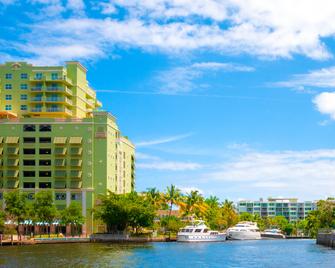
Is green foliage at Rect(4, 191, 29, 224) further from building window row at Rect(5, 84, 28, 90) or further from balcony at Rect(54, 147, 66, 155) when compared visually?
building window row at Rect(5, 84, 28, 90)

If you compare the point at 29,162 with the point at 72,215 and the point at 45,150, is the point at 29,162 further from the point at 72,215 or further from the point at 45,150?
the point at 72,215

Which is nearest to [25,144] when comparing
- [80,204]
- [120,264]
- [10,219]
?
[80,204]

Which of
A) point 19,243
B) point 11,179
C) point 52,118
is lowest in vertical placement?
point 19,243

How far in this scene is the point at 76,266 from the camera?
8788 centimetres

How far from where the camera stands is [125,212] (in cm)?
17388

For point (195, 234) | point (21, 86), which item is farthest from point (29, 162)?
point (195, 234)

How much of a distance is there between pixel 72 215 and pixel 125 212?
45.3 ft

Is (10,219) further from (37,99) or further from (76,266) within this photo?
(76,266)

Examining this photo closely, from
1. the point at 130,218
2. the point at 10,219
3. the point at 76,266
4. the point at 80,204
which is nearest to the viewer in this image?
the point at 76,266

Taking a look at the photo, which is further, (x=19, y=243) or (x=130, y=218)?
(x=130, y=218)

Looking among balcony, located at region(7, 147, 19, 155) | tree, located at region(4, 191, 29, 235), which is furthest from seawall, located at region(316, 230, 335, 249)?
balcony, located at region(7, 147, 19, 155)

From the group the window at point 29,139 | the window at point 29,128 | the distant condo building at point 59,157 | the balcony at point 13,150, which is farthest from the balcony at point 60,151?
the balcony at point 13,150

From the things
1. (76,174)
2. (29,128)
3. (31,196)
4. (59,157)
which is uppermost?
(29,128)

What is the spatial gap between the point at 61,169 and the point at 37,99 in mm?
22866
